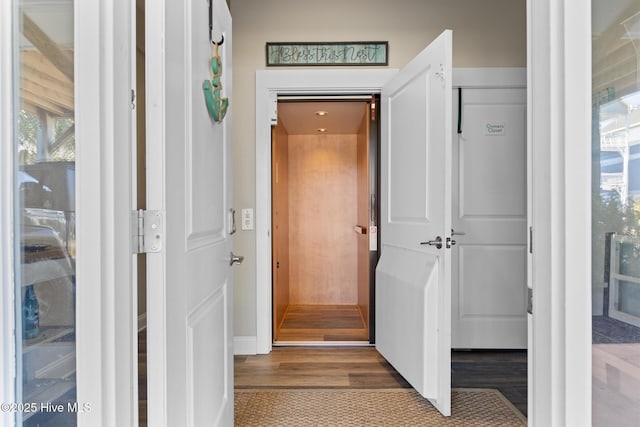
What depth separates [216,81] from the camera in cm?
128

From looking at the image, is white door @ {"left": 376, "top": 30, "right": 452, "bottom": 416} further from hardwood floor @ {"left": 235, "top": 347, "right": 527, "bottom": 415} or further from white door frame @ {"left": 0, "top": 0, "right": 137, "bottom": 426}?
white door frame @ {"left": 0, "top": 0, "right": 137, "bottom": 426}

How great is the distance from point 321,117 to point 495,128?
1.63 m

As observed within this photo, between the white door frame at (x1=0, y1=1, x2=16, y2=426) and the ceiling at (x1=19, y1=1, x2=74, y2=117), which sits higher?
the ceiling at (x1=19, y1=1, x2=74, y2=117)

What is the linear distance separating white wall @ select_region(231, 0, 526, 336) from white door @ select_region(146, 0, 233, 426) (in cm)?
116

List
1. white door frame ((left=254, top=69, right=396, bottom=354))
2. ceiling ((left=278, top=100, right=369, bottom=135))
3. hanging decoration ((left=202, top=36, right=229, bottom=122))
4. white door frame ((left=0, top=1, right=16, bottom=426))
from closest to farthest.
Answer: white door frame ((left=0, top=1, right=16, bottom=426)), hanging decoration ((left=202, top=36, right=229, bottom=122)), white door frame ((left=254, top=69, right=396, bottom=354)), ceiling ((left=278, top=100, right=369, bottom=135))

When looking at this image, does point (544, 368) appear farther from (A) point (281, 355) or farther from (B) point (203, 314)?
(A) point (281, 355)

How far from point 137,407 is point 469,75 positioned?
2749mm

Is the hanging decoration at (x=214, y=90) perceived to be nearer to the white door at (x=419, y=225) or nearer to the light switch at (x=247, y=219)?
the white door at (x=419, y=225)

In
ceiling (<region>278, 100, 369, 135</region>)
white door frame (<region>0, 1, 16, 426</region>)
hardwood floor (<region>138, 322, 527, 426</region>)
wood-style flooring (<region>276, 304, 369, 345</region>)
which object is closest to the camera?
white door frame (<region>0, 1, 16, 426</region>)

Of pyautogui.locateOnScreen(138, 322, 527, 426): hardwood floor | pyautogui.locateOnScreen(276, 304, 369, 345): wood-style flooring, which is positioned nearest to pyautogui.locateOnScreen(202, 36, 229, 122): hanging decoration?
pyautogui.locateOnScreen(138, 322, 527, 426): hardwood floor

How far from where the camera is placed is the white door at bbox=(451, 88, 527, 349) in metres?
2.63

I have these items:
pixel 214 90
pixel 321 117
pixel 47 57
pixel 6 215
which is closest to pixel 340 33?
pixel 321 117

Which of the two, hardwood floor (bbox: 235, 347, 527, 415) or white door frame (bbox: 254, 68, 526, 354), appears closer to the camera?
hardwood floor (bbox: 235, 347, 527, 415)

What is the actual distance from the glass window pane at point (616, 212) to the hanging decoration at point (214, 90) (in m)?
1.06
